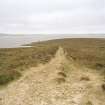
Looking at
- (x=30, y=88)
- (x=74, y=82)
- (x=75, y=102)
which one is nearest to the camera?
(x=75, y=102)

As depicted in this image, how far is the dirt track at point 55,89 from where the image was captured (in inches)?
507

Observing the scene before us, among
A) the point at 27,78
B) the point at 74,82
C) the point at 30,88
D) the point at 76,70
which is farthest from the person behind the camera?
the point at 76,70

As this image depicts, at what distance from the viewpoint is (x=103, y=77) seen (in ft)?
58.1

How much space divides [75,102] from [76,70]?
25.8 feet

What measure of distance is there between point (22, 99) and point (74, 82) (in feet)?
15.2

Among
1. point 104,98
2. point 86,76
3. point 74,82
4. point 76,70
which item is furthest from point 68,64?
point 104,98

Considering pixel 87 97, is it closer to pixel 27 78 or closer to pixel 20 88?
pixel 20 88

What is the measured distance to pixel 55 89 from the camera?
14.8 metres

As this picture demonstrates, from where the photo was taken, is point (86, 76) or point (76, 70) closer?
point (86, 76)

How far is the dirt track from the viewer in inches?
507

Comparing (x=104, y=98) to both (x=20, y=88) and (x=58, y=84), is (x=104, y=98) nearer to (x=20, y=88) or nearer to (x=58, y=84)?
(x=58, y=84)

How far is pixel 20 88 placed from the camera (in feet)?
49.7

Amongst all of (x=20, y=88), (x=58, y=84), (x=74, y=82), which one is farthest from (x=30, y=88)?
(x=74, y=82)

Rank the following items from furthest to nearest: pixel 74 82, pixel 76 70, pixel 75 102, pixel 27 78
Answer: pixel 76 70 → pixel 27 78 → pixel 74 82 → pixel 75 102
